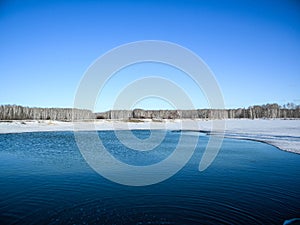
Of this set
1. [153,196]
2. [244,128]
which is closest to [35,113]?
[244,128]

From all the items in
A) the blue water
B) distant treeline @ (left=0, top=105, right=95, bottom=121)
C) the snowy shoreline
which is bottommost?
the blue water

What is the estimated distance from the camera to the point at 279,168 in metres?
11.1

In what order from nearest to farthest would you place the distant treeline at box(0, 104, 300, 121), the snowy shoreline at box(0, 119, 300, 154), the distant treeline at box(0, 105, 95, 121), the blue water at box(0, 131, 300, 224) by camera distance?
1. the blue water at box(0, 131, 300, 224)
2. the snowy shoreline at box(0, 119, 300, 154)
3. the distant treeline at box(0, 105, 95, 121)
4. the distant treeline at box(0, 104, 300, 121)

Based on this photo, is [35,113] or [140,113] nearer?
[35,113]

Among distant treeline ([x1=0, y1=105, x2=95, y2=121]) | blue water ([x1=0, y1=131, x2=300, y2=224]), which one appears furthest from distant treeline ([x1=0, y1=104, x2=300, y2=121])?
blue water ([x1=0, y1=131, x2=300, y2=224])

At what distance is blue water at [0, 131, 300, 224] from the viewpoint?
5703mm

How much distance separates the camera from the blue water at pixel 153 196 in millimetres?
5703

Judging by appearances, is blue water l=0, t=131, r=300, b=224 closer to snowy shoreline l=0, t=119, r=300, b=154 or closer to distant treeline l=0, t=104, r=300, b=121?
snowy shoreline l=0, t=119, r=300, b=154

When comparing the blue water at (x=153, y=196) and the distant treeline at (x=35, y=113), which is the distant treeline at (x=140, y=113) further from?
the blue water at (x=153, y=196)

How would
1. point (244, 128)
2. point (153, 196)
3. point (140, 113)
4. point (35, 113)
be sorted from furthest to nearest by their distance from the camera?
point (140, 113) < point (35, 113) < point (244, 128) < point (153, 196)

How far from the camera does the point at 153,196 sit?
7324 millimetres

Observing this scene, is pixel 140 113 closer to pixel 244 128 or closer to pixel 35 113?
pixel 35 113

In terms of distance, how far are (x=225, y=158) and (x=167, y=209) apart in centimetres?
829

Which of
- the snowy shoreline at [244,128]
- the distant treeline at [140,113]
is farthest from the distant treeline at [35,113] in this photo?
the snowy shoreline at [244,128]
